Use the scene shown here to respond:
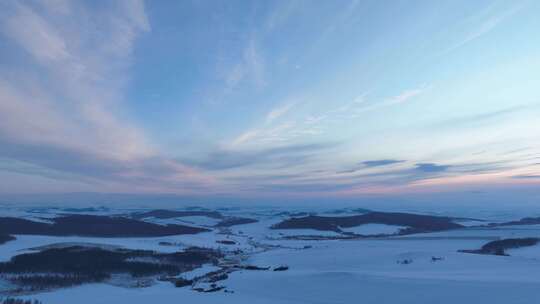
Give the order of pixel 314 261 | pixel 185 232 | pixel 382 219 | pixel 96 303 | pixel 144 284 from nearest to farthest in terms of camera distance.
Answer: pixel 96 303
pixel 144 284
pixel 314 261
pixel 185 232
pixel 382 219

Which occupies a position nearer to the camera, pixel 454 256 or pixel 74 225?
pixel 454 256

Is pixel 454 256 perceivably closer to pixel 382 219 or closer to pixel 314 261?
pixel 314 261

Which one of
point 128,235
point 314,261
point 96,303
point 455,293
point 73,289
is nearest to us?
point 455,293

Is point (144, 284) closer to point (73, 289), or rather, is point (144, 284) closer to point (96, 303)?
point (73, 289)

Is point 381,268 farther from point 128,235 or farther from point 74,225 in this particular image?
point 74,225

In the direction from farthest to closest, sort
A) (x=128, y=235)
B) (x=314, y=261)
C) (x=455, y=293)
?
1. (x=128, y=235)
2. (x=314, y=261)
3. (x=455, y=293)

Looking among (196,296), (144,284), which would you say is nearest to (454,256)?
(196,296)

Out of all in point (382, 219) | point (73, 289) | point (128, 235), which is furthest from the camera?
point (382, 219)

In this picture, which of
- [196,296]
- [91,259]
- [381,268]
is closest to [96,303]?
[196,296]

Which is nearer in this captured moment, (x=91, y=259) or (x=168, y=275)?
(x=168, y=275)
